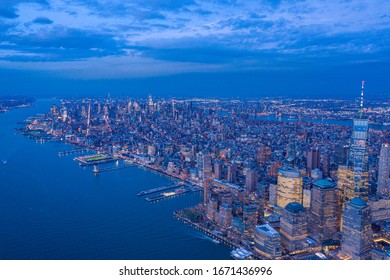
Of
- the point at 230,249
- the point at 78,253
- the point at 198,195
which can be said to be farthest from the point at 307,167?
the point at 78,253

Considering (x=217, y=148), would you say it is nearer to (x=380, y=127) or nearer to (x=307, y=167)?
(x=307, y=167)

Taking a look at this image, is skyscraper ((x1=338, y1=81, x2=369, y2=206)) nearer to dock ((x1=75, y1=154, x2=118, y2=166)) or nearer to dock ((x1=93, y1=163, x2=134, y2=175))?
dock ((x1=93, y1=163, x2=134, y2=175))

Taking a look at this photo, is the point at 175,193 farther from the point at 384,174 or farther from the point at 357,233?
the point at 384,174

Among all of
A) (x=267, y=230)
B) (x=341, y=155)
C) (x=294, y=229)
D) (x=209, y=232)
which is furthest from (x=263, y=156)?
(x=267, y=230)

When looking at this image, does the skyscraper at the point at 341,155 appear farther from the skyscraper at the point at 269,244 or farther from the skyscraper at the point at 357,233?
the skyscraper at the point at 269,244

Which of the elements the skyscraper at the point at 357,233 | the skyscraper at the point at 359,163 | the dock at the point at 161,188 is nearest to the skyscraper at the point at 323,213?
the skyscraper at the point at 357,233
